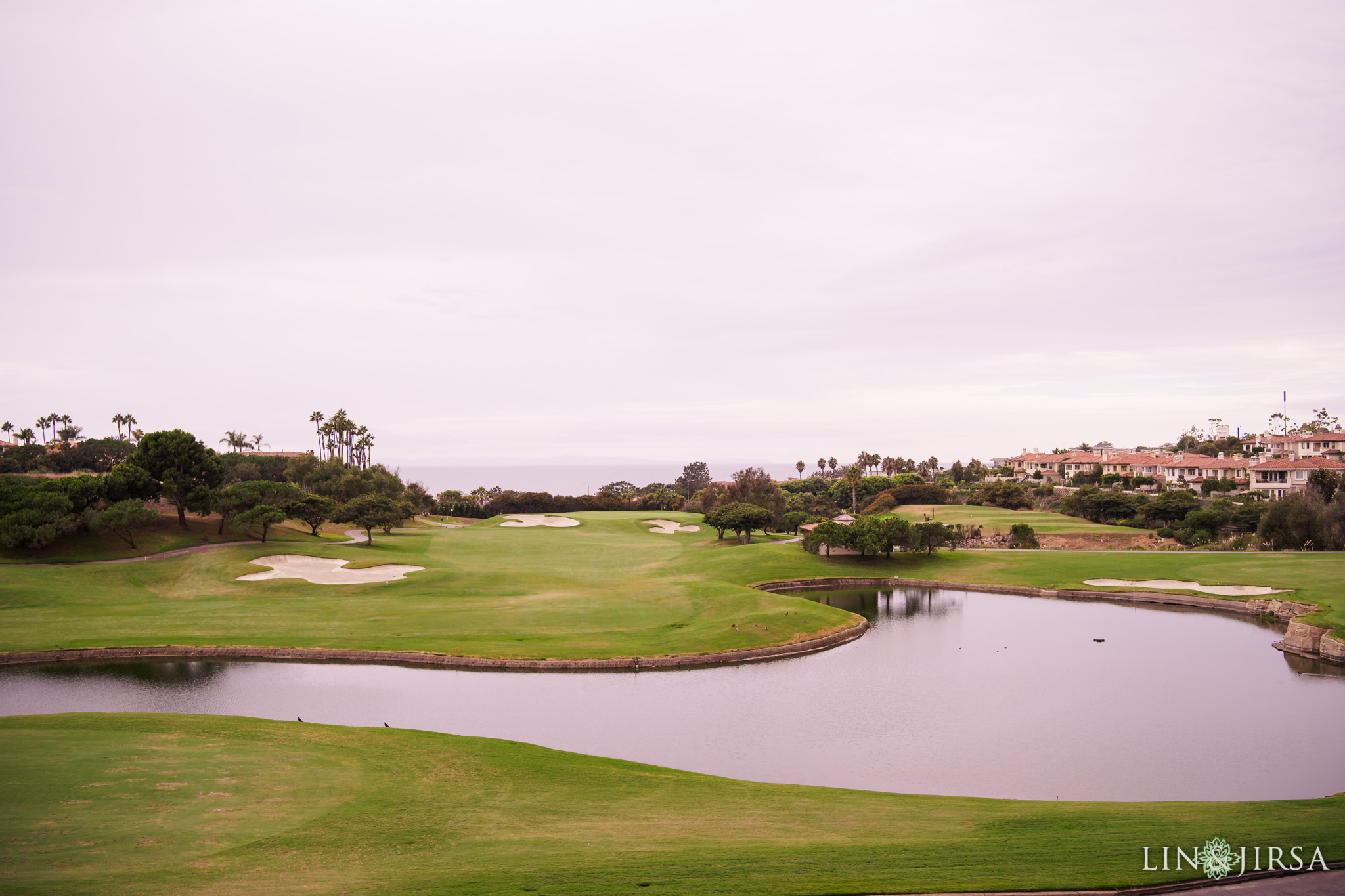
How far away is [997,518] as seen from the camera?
81.2 m

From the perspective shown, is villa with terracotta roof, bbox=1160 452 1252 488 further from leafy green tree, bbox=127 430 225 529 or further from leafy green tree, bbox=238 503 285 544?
leafy green tree, bbox=127 430 225 529

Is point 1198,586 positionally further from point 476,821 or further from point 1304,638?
point 476,821

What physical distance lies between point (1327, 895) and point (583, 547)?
56009 millimetres

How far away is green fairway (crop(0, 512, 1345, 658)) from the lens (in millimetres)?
33781

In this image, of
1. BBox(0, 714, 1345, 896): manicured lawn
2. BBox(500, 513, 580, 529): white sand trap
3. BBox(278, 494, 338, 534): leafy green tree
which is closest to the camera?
BBox(0, 714, 1345, 896): manicured lawn

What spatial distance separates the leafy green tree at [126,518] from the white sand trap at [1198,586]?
61.9 m

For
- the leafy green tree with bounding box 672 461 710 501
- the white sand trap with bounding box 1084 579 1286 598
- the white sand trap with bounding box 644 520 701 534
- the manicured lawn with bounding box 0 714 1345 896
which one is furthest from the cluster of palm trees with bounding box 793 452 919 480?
the manicured lawn with bounding box 0 714 1345 896

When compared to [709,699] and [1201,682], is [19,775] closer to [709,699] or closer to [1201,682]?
[709,699]

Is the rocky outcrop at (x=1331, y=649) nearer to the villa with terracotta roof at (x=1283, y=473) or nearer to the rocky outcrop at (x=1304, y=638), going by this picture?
the rocky outcrop at (x=1304, y=638)

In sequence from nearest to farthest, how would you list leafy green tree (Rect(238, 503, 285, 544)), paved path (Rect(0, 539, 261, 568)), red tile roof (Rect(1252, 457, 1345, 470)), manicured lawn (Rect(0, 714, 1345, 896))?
manicured lawn (Rect(0, 714, 1345, 896)) < paved path (Rect(0, 539, 261, 568)) < leafy green tree (Rect(238, 503, 285, 544)) < red tile roof (Rect(1252, 457, 1345, 470))

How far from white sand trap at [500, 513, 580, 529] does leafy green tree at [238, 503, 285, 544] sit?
2742 cm

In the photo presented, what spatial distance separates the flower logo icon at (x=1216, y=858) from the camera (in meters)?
10.4

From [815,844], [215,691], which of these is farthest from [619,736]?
[215,691]

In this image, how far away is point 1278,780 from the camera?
18.9 meters
